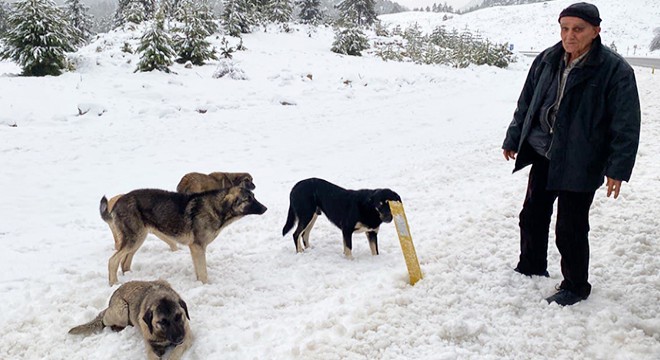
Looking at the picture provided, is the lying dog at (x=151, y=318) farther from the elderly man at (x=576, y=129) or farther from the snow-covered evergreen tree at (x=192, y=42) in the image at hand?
the snow-covered evergreen tree at (x=192, y=42)

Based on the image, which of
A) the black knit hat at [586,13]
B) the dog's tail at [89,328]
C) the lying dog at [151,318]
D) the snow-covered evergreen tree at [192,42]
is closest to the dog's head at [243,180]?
the lying dog at [151,318]

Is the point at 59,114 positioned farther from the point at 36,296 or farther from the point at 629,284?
the point at 629,284

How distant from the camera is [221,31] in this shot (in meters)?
30.8

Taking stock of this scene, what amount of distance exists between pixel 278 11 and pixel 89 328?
122 feet

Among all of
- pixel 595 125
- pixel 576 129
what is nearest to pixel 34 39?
pixel 576 129

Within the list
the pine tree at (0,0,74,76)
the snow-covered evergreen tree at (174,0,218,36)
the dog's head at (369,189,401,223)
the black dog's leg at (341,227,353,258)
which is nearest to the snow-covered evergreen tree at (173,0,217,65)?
the snow-covered evergreen tree at (174,0,218,36)

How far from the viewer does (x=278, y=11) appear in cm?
3750

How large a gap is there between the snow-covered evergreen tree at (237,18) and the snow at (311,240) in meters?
15.6

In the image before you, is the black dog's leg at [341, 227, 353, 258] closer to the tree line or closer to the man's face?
the man's face

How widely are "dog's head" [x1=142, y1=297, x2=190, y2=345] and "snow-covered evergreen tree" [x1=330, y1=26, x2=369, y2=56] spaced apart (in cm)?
2719

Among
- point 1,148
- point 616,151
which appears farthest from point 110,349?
point 1,148

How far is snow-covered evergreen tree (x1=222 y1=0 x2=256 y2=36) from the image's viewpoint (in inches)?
1163

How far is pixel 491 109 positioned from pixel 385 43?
71.6ft

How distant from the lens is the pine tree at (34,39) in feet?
50.3
